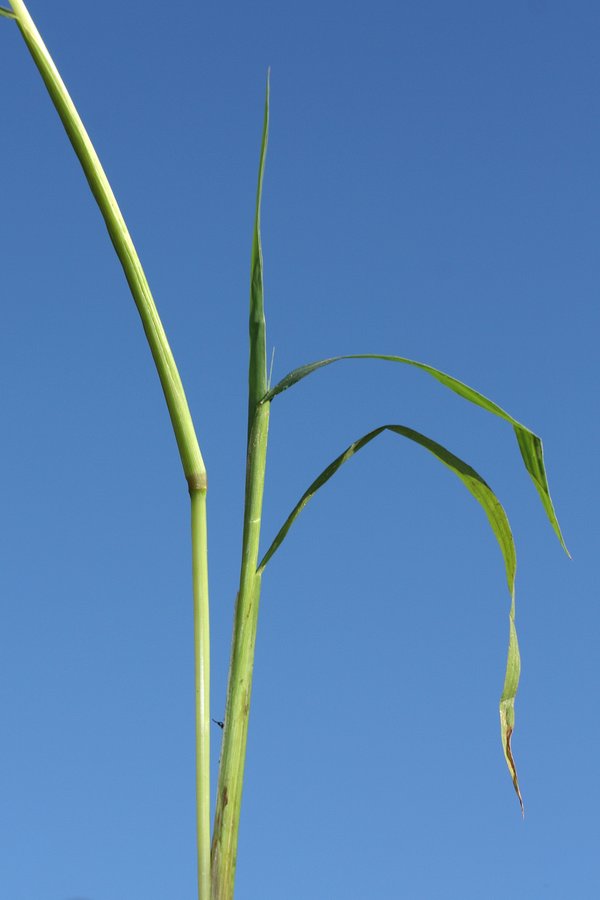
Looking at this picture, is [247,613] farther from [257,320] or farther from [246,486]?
[257,320]

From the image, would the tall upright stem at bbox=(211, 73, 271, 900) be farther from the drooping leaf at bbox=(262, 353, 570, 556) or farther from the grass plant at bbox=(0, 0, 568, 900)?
the drooping leaf at bbox=(262, 353, 570, 556)

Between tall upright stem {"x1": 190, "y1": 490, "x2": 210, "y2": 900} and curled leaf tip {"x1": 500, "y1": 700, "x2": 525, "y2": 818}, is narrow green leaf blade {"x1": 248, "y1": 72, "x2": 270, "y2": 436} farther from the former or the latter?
curled leaf tip {"x1": 500, "y1": 700, "x2": 525, "y2": 818}

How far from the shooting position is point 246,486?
861 millimetres

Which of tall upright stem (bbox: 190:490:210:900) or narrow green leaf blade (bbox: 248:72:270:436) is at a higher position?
narrow green leaf blade (bbox: 248:72:270:436)

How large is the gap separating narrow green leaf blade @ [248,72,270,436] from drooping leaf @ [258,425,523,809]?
0.09m

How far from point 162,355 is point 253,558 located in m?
0.19

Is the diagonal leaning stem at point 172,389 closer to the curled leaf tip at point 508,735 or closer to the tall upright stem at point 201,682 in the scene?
the tall upright stem at point 201,682

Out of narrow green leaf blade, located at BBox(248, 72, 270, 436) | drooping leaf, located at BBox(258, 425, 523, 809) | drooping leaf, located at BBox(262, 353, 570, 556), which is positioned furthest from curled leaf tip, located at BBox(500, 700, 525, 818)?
narrow green leaf blade, located at BBox(248, 72, 270, 436)

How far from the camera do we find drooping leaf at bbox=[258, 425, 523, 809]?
2.64 ft

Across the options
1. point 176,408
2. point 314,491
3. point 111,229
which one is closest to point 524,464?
point 314,491

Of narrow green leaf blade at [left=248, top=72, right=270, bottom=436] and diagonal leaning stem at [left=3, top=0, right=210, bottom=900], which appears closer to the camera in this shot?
diagonal leaning stem at [left=3, top=0, right=210, bottom=900]

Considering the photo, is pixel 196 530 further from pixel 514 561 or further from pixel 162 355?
pixel 514 561

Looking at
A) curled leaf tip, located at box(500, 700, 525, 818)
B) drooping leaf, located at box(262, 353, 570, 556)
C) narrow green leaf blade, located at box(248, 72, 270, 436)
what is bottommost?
curled leaf tip, located at box(500, 700, 525, 818)

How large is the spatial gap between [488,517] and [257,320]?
269 millimetres
